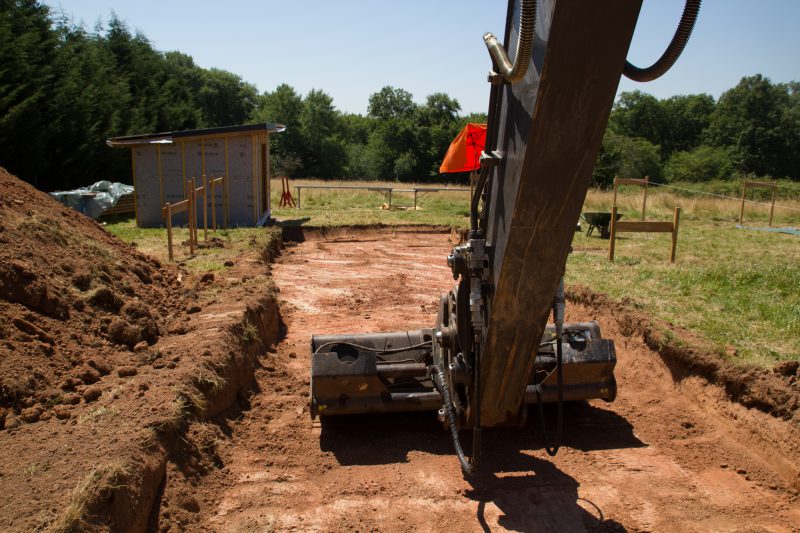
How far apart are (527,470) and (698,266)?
8290 mm

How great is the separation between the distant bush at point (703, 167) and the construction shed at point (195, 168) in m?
40.5

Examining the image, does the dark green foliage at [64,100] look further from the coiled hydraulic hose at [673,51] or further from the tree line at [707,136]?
the tree line at [707,136]

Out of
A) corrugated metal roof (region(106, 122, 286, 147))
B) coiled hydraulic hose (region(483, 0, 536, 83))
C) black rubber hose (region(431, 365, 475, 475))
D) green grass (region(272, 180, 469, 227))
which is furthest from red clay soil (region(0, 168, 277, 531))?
green grass (region(272, 180, 469, 227))

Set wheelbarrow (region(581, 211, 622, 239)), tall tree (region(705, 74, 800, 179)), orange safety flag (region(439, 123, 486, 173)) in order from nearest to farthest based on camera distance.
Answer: wheelbarrow (region(581, 211, 622, 239))
orange safety flag (region(439, 123, 486, 173))
tall tree (region(705, 74, 800, 179))

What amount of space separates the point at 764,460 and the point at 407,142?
53937 mm

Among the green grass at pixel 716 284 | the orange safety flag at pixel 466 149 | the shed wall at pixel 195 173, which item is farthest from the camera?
the orange safety flag at pixel 466 149

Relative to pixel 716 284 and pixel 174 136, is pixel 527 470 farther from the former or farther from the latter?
Result: pixel 174 136

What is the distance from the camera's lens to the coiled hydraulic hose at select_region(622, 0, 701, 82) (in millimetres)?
2584

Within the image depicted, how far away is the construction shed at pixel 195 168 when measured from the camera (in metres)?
18.0

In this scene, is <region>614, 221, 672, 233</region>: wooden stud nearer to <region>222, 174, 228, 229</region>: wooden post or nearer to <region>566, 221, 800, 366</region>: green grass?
<region>566, 221, 800, 366</region>: green grass

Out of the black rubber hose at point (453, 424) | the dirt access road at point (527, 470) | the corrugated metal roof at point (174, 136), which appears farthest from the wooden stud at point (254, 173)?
the black rubber hose at point (453, 424)

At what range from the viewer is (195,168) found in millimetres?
18328

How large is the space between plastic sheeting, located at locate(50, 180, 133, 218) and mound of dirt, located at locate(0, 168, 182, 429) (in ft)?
31.1

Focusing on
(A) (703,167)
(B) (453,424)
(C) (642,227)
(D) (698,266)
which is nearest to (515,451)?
(B) (453,424)
